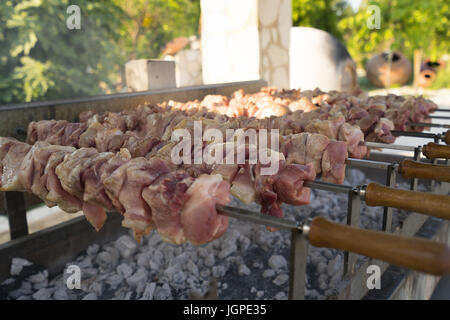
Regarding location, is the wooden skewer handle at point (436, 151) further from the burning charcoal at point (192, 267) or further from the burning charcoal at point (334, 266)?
the burning charcoal at point (192, 267)

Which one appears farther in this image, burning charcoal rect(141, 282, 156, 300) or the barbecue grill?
burning charcoal rect(141, 282, 156, 300)

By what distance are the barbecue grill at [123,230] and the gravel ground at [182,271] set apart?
12 cm

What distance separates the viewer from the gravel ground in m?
2.96

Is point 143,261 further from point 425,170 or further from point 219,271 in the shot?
point 425,170

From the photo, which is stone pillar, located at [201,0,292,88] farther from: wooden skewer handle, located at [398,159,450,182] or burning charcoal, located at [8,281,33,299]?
wooden skewer handle, located at [398,159,450,182]

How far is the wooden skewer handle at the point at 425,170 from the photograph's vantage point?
1.57m

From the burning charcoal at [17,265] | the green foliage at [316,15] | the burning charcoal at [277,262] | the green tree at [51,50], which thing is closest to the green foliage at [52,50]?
the green tree at [51,50]

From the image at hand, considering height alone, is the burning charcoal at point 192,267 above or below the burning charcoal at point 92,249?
below

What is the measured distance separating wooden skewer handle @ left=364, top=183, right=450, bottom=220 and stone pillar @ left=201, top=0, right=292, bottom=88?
16.6 ft

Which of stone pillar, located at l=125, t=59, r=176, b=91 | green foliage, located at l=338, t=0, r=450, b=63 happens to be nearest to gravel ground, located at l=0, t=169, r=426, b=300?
stone pillar, located at l=125, t=59, r=176, b=91

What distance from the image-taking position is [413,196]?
4.28 feet

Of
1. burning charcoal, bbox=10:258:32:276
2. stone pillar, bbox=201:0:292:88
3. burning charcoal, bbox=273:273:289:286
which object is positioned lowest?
burning charcoal, bbox=273:273:289:286

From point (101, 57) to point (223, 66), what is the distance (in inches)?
170

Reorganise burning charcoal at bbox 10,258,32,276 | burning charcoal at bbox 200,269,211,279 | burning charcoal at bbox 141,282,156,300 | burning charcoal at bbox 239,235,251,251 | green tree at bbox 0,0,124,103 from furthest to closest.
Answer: green tree at bbox 0,0,124,103 → burning charcoal at bbox 239,235,251,251 → burning charcoal at bbox 200,269,211,279 → burning charcoal at bbox 141,282,156,300 → burning charcoal at bbox 10,258,32,276
